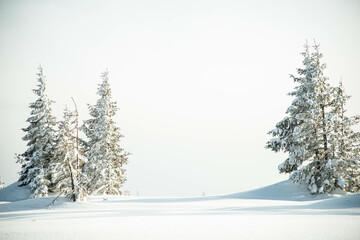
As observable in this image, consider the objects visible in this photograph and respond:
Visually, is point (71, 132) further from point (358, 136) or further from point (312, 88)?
point (358, 136)

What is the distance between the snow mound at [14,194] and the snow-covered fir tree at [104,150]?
10.1 m

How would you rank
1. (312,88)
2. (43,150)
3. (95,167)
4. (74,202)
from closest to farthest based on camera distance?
(74,202) < (312,88) < (95,167) < (43,150)

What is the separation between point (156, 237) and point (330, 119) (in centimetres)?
2112

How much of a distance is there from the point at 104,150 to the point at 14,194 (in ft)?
47.7

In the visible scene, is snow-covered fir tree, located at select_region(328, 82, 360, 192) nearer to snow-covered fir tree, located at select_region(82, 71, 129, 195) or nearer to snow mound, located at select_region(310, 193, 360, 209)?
snow mound, located at select_region(310, 193, 360, 209)

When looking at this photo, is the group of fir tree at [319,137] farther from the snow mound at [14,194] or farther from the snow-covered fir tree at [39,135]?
the snow mound at [14,194]

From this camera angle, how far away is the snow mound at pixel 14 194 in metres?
30.0

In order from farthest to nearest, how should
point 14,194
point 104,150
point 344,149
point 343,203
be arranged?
1. point 14,194
2. point 104,150
3. point 344,149
4. point 343,203

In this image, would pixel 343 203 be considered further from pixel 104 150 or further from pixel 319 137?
pixel 104 150

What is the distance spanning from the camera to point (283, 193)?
74.2ft

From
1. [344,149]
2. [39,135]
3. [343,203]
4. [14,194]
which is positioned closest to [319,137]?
[344,149]

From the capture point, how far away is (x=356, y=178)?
2200 cm

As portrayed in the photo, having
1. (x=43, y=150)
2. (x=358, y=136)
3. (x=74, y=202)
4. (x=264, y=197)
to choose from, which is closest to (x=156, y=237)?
(x=74, y=202)

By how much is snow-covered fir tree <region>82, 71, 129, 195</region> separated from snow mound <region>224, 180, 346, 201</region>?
1361 cm
